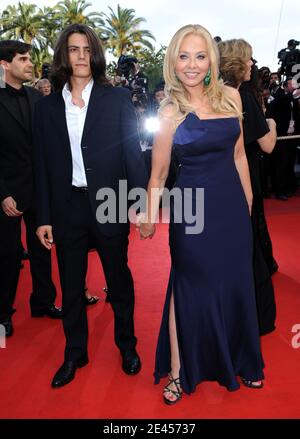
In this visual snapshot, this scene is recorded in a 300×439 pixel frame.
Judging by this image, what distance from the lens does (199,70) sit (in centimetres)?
205

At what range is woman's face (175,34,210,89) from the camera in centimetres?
202

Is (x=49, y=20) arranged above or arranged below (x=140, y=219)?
above

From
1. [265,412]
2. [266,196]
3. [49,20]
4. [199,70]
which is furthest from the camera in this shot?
[49,20]

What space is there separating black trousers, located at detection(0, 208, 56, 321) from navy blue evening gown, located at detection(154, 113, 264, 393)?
4.02ft

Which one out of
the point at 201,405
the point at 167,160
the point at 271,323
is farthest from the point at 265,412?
the point at 167,160

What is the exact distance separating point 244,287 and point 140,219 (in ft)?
2.03

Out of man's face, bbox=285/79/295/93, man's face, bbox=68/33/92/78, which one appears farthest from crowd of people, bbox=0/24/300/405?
man's face, bbox=285/79/295/93

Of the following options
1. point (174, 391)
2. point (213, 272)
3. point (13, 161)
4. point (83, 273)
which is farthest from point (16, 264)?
point (213, 272)

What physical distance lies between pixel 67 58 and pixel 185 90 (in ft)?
2.04

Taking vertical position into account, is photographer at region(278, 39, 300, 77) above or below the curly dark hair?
above

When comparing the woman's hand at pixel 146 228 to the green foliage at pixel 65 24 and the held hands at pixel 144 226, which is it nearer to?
the held hands at pixel 144 226

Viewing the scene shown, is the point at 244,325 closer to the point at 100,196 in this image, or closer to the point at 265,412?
the point at 265,412

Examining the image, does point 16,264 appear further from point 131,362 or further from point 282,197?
point 282,197

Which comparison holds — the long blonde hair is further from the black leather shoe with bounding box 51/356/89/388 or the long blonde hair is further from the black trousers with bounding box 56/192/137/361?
the black leather shoe with bounding box 51/356/89/388
